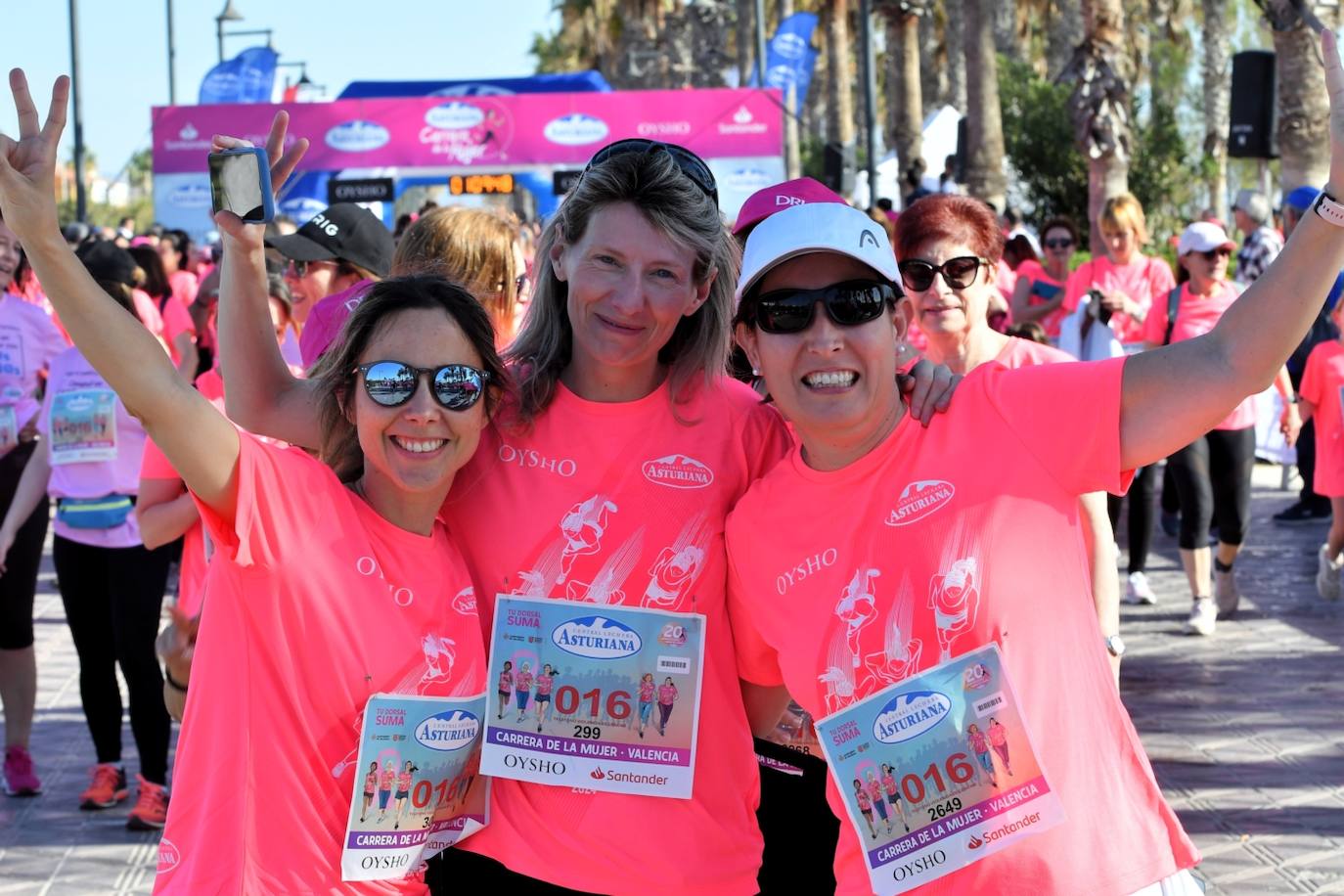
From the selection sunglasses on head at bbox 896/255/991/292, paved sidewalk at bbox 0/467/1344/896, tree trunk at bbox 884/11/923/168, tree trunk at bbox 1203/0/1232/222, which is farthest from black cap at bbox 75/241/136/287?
tree trunk at bbox 1203/0/1232/222

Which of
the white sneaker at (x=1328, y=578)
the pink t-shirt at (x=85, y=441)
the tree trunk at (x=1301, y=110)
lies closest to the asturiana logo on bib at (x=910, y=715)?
the pink t-shirt at (x=85, y=441)

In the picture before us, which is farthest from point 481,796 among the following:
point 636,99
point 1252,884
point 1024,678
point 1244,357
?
point 636,99

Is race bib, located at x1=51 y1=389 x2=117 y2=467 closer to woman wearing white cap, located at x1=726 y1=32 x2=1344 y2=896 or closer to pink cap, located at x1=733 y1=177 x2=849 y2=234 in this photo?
pink cap, located at x1=733 y1=177 x2=849 y2=234

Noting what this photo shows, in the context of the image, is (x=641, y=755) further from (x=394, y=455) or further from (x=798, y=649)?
(x=394, y=455)

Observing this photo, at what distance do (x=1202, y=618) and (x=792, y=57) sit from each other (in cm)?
2061

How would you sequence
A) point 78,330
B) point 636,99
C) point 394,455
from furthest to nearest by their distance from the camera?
point 636,99 → point 394,455 → point 78,330

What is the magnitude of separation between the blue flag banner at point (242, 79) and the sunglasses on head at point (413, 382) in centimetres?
2608

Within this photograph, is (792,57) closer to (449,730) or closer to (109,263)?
(109,263)

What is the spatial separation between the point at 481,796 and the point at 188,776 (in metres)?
Result: 0.53

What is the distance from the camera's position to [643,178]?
3.04m

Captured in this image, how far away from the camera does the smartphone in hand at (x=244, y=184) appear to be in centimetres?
287

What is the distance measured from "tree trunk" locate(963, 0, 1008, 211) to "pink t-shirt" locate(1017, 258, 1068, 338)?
415 inches

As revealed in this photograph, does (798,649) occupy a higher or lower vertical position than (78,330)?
lower

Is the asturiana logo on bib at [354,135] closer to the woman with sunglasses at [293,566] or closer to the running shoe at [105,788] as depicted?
the running shoe at [105,788]
